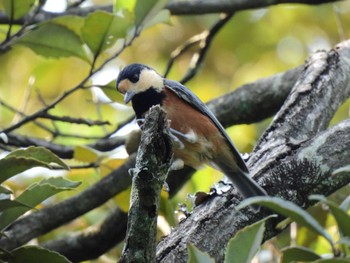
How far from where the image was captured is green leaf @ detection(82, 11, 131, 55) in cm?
378

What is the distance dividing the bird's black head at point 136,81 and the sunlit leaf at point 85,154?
0.32m

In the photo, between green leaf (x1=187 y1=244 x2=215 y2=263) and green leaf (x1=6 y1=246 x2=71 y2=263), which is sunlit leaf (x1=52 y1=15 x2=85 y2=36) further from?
green leaf (x1=187 y1=244 x2=215 y2=263)

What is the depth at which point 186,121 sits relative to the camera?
379cm

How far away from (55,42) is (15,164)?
1296 millimetres

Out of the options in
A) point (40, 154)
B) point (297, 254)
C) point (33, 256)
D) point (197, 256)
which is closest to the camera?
point (197, 256)

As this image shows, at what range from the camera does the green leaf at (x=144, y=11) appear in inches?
155

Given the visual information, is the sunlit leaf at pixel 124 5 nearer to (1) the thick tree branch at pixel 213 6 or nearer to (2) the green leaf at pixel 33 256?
(1) the thick tree branch at pixel 213 6

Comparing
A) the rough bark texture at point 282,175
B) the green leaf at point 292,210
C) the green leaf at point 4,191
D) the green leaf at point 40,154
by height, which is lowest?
the green leaf at point 292,210

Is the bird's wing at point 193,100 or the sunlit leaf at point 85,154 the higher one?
the sunlit leaf at point 85,154

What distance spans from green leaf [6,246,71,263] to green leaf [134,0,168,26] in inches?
60.0

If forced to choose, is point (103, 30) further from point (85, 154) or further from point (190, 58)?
point (190, 58)

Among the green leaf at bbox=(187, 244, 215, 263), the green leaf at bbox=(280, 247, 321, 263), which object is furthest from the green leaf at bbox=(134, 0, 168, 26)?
the green leaf at bbox=(187, 244, 215, 263)

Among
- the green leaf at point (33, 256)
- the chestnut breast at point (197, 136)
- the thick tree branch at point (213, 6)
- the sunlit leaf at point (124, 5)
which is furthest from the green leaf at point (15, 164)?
the thick tree branch at point (213, 6)

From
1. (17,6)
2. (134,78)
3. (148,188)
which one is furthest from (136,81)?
(148,188)
